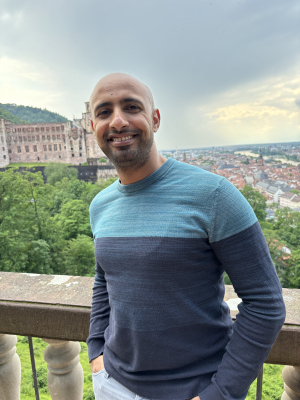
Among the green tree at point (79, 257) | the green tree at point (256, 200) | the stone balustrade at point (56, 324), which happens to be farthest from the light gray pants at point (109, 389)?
the green tree at point (256, 200)

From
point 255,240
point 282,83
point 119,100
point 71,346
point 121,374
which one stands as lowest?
point 71,346

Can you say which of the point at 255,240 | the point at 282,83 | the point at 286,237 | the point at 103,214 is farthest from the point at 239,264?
the point at 282,83

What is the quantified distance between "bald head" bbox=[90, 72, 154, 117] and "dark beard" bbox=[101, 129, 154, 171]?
0.36 ft

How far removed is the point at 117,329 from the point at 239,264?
→ 381 millimetres

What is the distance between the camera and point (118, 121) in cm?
80

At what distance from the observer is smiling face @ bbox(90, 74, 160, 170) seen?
814 mm

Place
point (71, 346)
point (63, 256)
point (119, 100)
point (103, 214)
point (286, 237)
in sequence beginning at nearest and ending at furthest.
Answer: point (119, 100), point (103, 214), point (71, 346), point (63, 256), point (286, 237)

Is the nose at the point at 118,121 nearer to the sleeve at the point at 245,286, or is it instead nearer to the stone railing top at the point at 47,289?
the sleeve at the point at 245,286

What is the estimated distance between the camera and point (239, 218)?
26.5 inches

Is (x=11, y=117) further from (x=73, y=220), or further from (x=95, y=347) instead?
(x=95, y=347)

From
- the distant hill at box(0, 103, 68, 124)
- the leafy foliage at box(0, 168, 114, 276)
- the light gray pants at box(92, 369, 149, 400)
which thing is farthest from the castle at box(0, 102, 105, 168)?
the light gray pants at box(92, 369, 149, 400)

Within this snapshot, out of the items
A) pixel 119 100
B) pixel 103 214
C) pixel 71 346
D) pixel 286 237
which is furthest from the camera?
pixel 286 237

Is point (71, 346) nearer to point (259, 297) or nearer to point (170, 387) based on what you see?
point (170, 387)

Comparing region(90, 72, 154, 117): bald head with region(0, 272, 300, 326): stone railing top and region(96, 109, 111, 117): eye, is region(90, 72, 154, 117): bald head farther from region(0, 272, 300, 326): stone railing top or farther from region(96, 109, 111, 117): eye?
region(0, 272, 300, 326): stone railing top
